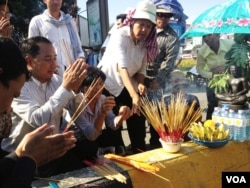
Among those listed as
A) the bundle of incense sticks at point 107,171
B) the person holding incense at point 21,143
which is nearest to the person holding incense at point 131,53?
the bundle of incense sticks at point 107,171

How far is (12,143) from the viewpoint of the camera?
198 cm

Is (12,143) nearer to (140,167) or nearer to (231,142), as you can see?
(140,167)

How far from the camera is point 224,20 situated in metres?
3.67

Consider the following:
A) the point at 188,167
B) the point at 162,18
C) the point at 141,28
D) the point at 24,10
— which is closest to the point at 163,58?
the point at 162,18

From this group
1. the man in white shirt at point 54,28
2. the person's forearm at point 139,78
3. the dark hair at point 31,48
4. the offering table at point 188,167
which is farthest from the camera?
the person's forearm at point 139,78

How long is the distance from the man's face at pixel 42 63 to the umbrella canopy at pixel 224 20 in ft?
7.34

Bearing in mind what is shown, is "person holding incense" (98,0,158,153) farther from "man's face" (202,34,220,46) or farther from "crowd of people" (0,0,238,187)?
"man's face" (202,34,220,46)

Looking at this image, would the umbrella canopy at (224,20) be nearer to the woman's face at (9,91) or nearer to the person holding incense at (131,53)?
the person holding incense at (131,53)

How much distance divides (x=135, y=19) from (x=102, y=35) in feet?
9.73

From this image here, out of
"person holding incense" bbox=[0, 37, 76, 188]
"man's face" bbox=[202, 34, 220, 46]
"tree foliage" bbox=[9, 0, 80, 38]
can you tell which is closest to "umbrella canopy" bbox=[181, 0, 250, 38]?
"man's face" bbox=[202, 34, 220, 46]

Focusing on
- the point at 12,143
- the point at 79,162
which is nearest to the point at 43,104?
→ the point at 12,143

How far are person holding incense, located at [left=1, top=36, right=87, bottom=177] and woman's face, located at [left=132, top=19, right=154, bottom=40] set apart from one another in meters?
0.94

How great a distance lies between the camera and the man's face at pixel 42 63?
6.87 feet

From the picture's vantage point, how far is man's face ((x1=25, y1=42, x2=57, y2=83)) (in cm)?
209
